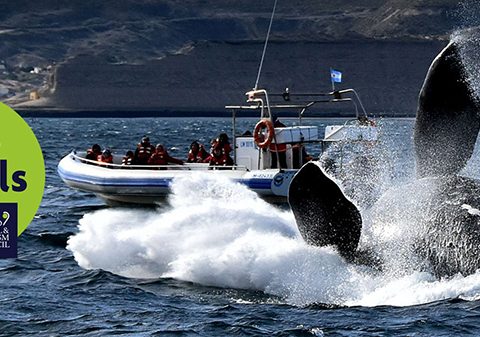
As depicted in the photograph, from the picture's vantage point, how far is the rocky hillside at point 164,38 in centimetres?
12144

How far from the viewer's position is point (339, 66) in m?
123

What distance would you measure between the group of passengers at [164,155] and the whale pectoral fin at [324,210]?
8996 millimetres

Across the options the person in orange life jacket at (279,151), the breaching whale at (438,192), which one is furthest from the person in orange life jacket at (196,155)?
the breaching whale at (438,192)

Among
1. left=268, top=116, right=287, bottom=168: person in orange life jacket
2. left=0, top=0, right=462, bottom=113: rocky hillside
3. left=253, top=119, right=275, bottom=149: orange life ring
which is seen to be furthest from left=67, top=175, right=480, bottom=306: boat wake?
left=0, top=0, right=462, bottom=113: rocky hillside

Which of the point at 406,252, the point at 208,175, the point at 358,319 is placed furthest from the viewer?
the point at 208,175

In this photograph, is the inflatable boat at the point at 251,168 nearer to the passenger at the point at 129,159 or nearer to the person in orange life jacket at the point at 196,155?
the passenger at the point at 129,159

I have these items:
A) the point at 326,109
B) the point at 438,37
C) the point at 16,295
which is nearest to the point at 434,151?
the point at 16,295

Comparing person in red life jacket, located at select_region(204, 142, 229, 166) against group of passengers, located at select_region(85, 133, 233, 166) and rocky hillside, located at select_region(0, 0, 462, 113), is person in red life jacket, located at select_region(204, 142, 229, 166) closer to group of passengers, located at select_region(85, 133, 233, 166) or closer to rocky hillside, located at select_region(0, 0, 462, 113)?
group of passengers, located at select_region(85, 133, 233, 166)

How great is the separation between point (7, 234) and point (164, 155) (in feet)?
21.2

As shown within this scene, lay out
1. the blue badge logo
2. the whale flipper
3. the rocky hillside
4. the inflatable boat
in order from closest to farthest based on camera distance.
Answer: the whale flipper, the blue badge logo, the inflatable boat, the rocky hillside

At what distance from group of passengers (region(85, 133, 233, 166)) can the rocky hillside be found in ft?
308

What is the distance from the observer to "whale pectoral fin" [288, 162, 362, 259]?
48.7 ft

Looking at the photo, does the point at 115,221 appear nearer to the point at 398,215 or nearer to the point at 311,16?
the point at 398,215

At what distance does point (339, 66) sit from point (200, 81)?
42.6ft
